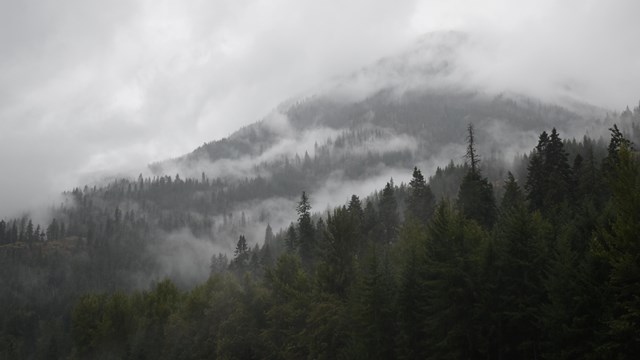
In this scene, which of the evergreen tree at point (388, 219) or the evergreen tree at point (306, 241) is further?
the evergreen tree at point (388, 219)

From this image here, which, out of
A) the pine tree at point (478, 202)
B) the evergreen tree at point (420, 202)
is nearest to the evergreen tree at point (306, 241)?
the evergreen tree at point (420, 202)

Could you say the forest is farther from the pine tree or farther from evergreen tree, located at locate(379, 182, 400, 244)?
evergreen tree, located at locate(379, 182, 400, 244)

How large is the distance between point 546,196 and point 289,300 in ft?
111

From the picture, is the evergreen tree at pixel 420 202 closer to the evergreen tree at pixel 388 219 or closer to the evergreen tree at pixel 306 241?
the evergreen tree at pixel 388 219

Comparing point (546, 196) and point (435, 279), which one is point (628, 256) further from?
point (546, 196)

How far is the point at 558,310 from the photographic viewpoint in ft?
105

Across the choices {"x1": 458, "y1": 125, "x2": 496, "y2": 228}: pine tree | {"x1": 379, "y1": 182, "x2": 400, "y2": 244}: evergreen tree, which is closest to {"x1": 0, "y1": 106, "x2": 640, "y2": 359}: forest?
{"x1": 458, "y1": 125, "x2": 496, "y2": 228}: pine tree

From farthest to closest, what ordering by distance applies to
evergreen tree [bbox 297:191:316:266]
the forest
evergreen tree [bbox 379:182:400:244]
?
evergreen tree [bbox 379:182:400:244]
evergreen tree [bbox 297:191:316:266]
the forest

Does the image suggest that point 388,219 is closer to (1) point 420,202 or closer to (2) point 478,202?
(1) point 420,202

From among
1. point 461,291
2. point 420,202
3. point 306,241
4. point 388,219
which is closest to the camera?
point 461,291

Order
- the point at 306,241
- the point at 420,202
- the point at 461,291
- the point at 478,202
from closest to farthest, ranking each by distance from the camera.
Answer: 1. the point at 461,291
2. the point at 478,202
3. the point at 306,241
4. the point at 420,202

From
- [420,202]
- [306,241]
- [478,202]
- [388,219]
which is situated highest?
[420,202]

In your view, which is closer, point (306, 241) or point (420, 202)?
point (306, 241)

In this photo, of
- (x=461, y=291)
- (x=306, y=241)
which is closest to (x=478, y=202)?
(x=306, y=241)
